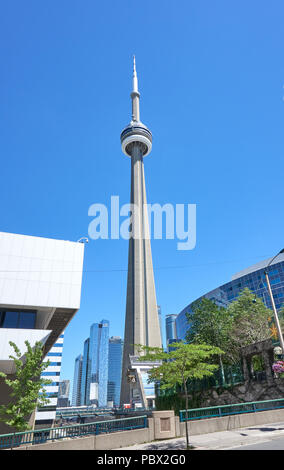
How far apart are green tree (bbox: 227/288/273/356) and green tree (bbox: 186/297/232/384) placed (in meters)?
0.71

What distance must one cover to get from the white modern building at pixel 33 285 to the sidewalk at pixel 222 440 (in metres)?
12.4

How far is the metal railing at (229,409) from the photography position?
17.5 metres

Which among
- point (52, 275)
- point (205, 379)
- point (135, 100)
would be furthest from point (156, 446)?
point (135, 100)

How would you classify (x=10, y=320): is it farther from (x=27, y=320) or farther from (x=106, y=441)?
(x=106, y=441)

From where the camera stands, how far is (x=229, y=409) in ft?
62.8

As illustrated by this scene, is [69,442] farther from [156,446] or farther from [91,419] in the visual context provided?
[91,419]

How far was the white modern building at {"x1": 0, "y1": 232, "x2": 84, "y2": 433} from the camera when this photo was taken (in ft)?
75.8

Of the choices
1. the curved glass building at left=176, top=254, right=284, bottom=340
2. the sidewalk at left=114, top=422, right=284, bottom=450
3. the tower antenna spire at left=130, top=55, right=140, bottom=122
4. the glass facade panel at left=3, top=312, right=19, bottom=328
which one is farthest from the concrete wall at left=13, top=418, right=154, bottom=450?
the tower antenna spire at left=130, top=55, right=140, bottom=122

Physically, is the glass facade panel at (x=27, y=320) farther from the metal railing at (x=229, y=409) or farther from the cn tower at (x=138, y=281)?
the cn tower at (x=138, y=281)

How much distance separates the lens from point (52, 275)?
25.9 m

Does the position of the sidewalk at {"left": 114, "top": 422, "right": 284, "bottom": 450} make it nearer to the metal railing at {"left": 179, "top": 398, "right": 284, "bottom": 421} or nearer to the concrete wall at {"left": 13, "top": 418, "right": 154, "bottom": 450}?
the concrete wall at {"left": 13, "top": 418, "right": 154, "bottom": 450}

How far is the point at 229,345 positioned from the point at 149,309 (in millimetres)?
47520

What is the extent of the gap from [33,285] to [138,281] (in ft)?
A: 192

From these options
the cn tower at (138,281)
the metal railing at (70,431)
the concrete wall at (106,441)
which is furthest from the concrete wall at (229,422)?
the cn tower at (138,281)
